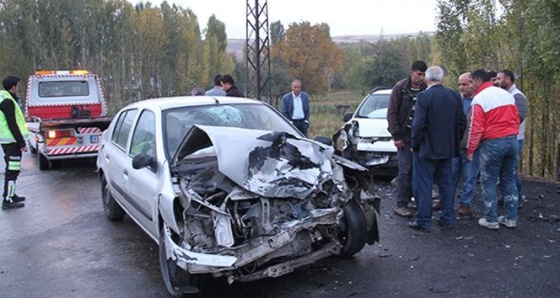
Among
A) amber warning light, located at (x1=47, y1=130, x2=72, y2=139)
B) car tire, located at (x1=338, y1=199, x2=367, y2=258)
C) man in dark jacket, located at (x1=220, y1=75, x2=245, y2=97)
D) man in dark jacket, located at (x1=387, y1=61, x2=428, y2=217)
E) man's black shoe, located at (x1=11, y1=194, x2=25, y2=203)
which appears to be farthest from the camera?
amber warning light, located at (x1=47, y1=130, x2=72, y2=139)

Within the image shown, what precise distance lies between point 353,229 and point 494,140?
6.68 ft

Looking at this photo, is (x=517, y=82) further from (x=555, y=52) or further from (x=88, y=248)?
(x=88, y=248)

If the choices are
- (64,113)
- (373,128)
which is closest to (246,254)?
(373,128)

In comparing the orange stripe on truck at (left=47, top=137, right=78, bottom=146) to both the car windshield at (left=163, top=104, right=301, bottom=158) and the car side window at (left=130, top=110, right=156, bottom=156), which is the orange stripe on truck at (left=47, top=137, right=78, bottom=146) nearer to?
the car side window at (left=130, top=110, right=156, bottom=156)

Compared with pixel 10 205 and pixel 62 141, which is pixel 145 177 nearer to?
pixel 10 205

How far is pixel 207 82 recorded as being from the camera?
45594 millimetres

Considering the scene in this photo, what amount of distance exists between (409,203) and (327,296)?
3057 mm

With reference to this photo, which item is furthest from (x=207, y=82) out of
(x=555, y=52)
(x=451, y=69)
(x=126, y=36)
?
(x=555, y=52)

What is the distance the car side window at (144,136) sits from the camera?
4688 millimetres

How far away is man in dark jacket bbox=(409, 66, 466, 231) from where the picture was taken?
17.1 ft

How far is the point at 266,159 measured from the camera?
3998mm

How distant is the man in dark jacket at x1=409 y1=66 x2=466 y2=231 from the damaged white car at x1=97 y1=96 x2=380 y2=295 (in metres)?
1.03

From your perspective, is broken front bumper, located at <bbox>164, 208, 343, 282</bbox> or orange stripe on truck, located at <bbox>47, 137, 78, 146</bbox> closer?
broken front bumper, located at <bbox>164, 208, 343, 282</bbox>

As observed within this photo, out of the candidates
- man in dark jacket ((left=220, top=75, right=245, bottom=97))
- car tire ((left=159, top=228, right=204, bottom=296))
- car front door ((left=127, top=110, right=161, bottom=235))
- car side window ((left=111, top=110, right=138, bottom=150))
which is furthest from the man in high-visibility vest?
car tire ((left=159, top=228, right=204, bottom=296))
